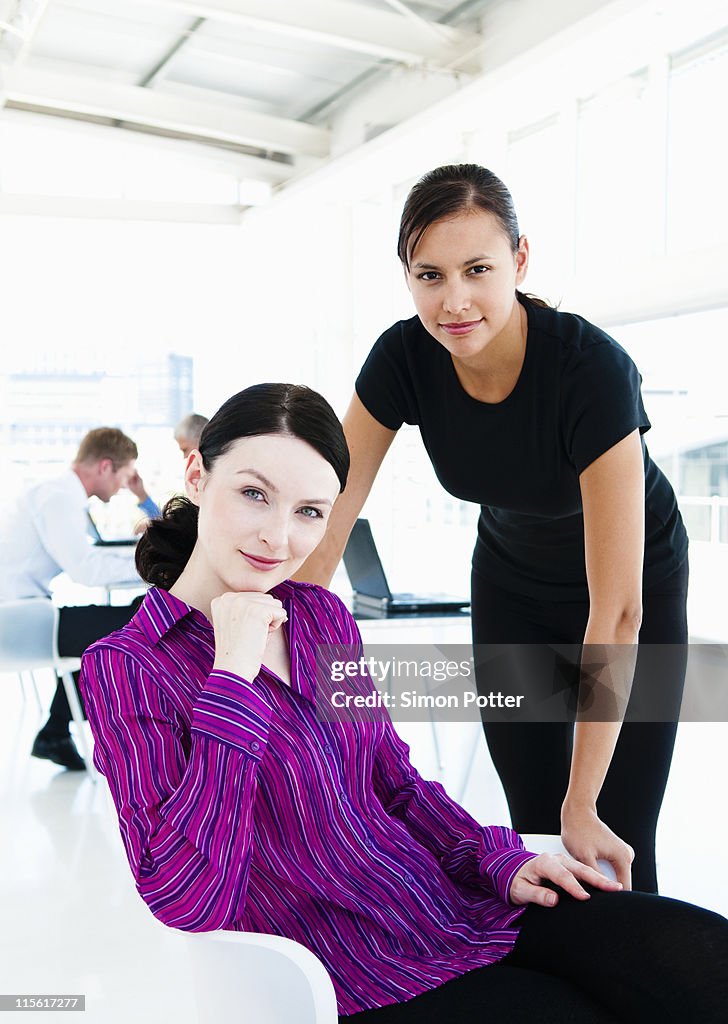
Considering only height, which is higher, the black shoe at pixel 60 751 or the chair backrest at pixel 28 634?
the chair backrest at pixel 28 634

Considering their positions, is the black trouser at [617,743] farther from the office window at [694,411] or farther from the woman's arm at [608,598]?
the office window at [694,411]

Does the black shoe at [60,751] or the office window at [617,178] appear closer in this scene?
the black shoe at [60,751]

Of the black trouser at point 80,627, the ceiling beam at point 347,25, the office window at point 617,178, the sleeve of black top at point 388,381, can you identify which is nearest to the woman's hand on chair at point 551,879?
the sleeve of black top at point 388,381

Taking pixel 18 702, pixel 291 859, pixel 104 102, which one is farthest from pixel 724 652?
pixel 104 102

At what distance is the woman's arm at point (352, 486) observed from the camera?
1717 mm

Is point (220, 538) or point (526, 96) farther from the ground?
point (526, 96)

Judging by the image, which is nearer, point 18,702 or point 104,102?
point 18,702

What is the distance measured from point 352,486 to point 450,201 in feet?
1.65

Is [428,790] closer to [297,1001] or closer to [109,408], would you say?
[297,1001]

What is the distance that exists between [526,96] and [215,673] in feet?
16.5

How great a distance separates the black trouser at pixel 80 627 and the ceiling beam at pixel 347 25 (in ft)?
10.2

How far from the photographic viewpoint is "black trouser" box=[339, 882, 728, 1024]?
1.08 m

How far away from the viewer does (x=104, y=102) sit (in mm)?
6992

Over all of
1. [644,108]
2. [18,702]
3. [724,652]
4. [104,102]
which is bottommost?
[18,702]
